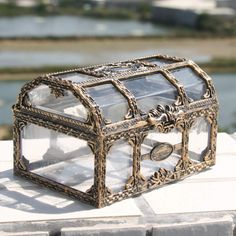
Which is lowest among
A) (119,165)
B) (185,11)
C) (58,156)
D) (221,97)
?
(185,11)

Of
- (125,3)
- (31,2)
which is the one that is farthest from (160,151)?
(31,2)

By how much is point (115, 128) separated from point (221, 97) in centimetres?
1783

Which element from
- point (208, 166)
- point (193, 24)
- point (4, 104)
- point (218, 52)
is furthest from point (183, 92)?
point (193, 24)

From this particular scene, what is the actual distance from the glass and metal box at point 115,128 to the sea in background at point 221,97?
38.2 feet

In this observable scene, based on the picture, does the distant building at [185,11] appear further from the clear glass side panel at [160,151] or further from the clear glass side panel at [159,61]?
the clear glass side panel at [160,151]

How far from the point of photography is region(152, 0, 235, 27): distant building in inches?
1762

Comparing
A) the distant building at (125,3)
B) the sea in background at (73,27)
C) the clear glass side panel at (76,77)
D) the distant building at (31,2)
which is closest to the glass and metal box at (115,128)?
the clear glass side panel at (76,77)

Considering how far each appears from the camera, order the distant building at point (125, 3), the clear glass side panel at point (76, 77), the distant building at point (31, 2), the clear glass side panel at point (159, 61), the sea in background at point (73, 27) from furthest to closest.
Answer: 1. the distant building at point (125, 3)
2. the distant building at point (31, 2)
3. the sea in background at point (73, 27)
4. the clear glass side panel at point (159, 61)
5. the clear glass side panel at point (76, 77)

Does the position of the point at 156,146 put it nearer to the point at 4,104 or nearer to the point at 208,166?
the point at 208,166

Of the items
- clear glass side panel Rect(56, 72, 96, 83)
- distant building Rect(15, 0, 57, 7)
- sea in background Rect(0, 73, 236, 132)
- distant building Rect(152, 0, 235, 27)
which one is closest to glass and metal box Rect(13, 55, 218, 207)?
clear glass side panel Rect(56, 72, 96, 83)

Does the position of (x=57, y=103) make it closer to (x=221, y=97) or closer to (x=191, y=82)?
(x=191, y=82)

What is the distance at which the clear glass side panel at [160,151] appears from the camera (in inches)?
126

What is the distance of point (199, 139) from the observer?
3.54m

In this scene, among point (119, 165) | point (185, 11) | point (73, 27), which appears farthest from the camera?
point (185, 11)
